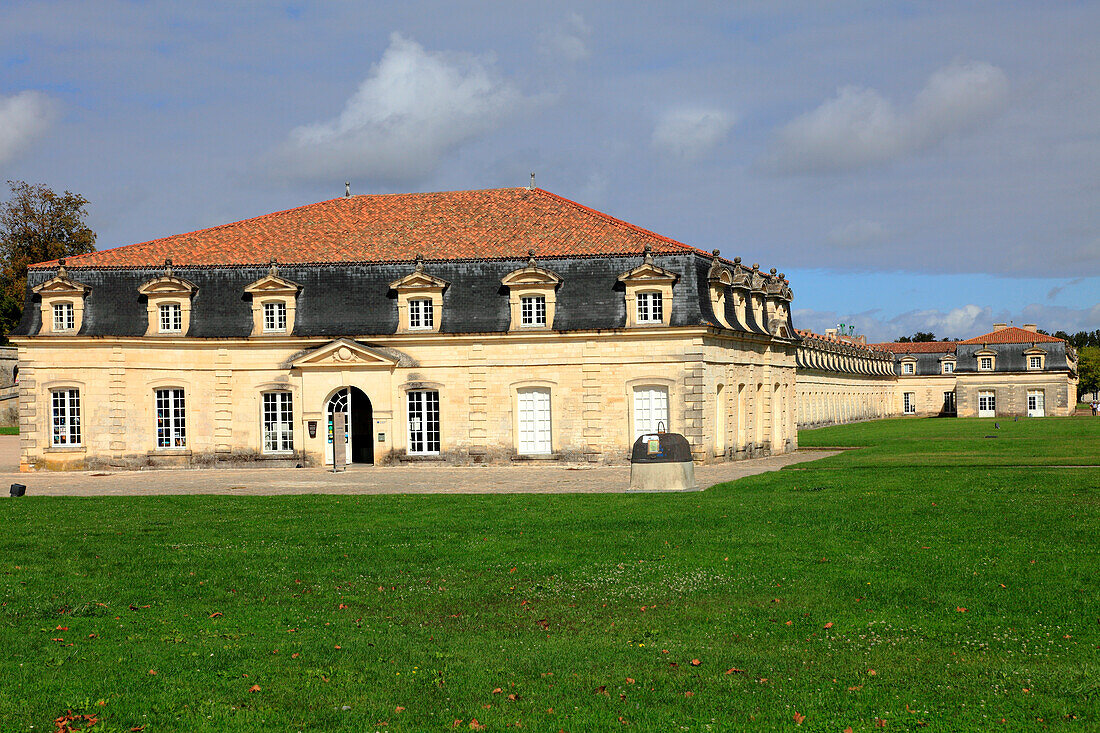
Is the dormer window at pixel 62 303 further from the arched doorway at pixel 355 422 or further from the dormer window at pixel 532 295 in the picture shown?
the dormer window at pixel 532 295

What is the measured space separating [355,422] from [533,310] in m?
9.97

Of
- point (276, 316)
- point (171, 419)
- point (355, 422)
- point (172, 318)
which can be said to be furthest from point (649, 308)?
point (171, 419)

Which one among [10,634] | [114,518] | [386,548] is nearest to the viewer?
[10,634]

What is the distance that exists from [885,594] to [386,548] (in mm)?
7862

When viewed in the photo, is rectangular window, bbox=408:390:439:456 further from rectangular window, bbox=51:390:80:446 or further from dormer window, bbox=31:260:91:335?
dormer window, bbox=31:260:91:335

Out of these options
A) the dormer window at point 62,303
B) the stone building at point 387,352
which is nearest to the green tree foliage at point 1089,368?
the stone building at point 387,352

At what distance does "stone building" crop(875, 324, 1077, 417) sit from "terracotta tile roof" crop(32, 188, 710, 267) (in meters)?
80.1

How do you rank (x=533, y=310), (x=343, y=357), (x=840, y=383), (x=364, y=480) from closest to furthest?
1. (x=364, y=480)
2. (x=533, y=310)
3. (x=343, y=357)
4. (x=840, y=383)

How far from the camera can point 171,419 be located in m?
39.0

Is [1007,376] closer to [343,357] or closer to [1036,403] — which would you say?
[1036,403]

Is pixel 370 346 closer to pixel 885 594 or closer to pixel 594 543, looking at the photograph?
pixel 594 543

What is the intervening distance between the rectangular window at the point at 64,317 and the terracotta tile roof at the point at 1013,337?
315ft

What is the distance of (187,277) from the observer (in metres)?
39.2

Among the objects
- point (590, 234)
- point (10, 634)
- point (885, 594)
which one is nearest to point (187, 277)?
point (590, 234)
